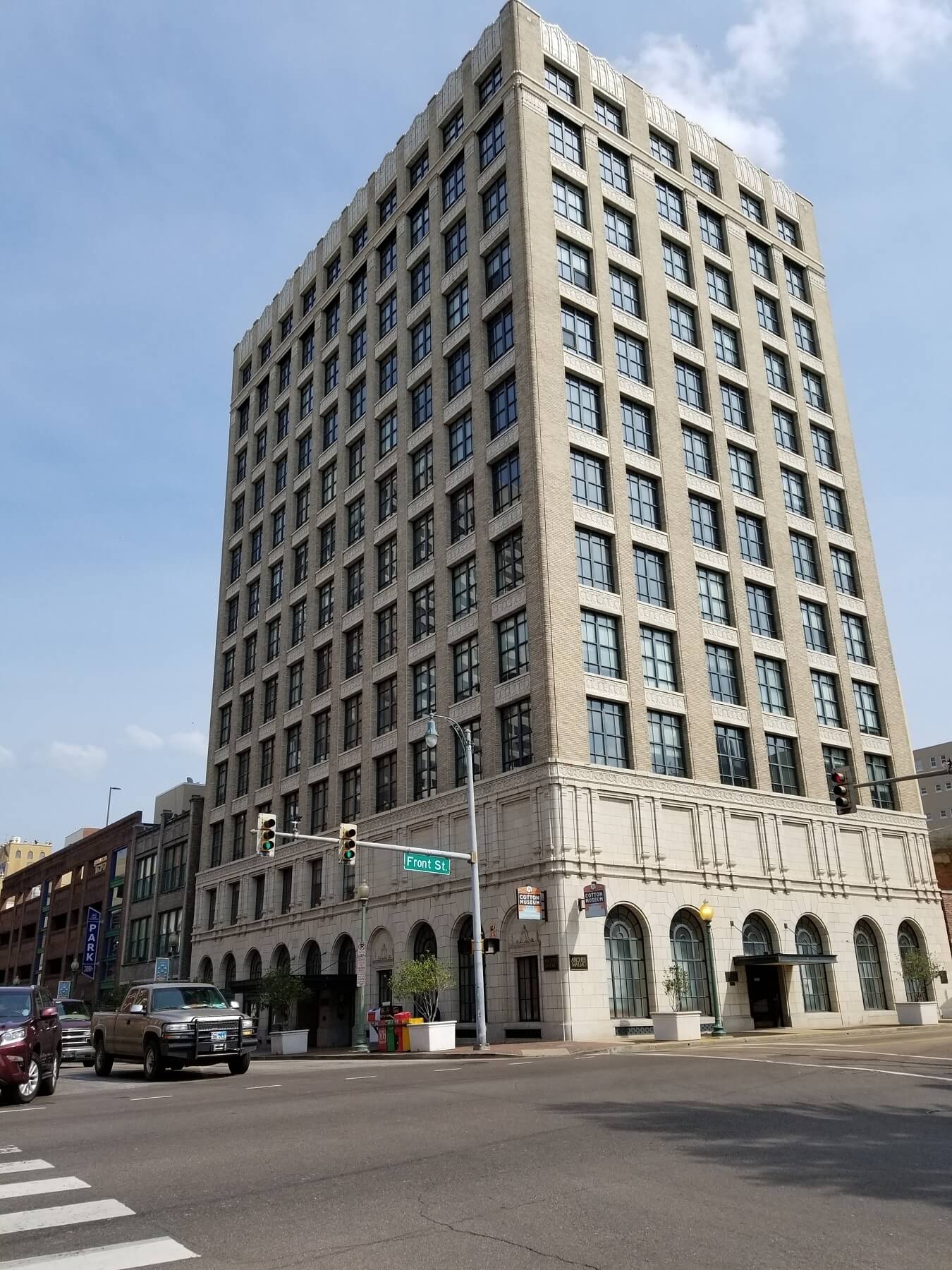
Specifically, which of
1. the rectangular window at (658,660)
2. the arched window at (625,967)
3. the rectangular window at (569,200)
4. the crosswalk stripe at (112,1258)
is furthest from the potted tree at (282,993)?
the rectangular window at (569,200)

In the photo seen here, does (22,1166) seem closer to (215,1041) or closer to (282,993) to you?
(215,1041)

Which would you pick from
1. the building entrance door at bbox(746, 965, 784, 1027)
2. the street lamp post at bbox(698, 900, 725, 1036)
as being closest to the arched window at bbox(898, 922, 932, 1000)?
the building entrance door at bbox(746, 965, 784, 1027)

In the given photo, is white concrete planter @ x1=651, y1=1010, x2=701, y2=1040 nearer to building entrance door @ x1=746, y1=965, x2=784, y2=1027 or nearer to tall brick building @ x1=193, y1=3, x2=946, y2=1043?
tall brick building @ x1=193, y1=3, x2=946, y2=1043

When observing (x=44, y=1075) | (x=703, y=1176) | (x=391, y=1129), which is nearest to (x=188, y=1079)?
(x=44, y=1075)

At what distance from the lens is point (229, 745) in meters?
62.4

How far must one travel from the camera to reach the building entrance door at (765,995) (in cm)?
3981

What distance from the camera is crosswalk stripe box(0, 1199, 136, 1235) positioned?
304 inches

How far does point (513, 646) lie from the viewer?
133 ft

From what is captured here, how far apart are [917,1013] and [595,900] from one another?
51.0 feet

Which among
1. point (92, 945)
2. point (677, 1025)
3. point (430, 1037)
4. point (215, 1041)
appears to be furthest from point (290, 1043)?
point (92, 945)

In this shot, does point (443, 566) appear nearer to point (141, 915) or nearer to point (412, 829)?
point (412, 829)

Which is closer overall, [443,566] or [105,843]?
[443,566]

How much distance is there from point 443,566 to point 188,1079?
27.2 meters

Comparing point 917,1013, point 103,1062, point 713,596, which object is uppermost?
point 713,596
